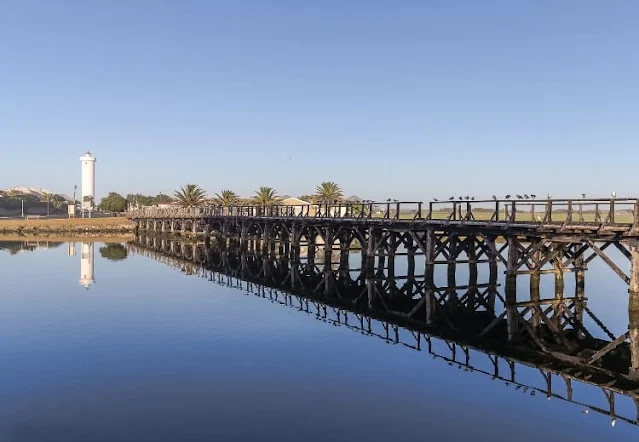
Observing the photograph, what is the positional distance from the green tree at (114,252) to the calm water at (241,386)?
90.1 ft

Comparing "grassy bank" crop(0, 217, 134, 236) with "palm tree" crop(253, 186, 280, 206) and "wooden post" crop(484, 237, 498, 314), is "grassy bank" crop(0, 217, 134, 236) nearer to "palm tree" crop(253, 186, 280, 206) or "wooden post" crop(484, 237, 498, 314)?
"palm tree" crop(253, 186, 280, 206)

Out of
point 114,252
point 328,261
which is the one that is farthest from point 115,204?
point 328,261

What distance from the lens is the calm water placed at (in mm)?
13328

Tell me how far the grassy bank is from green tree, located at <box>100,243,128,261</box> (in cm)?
A: 3037

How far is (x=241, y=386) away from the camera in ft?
53.8

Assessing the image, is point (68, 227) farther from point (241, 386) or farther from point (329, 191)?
point (241, 386)

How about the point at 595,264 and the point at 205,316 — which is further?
the point at 595,264

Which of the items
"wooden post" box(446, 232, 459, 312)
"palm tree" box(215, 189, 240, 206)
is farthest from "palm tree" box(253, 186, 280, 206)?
"wooden post" box(446, 232, 459, 312)

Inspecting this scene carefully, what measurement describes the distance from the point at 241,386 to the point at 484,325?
41.8 ft

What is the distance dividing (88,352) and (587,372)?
57.8ft

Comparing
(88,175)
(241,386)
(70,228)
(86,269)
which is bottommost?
(241,386)

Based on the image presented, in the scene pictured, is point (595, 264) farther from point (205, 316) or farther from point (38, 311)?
point (38, 311)

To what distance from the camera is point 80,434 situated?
42.2 ft

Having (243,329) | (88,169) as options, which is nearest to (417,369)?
(243,329)
